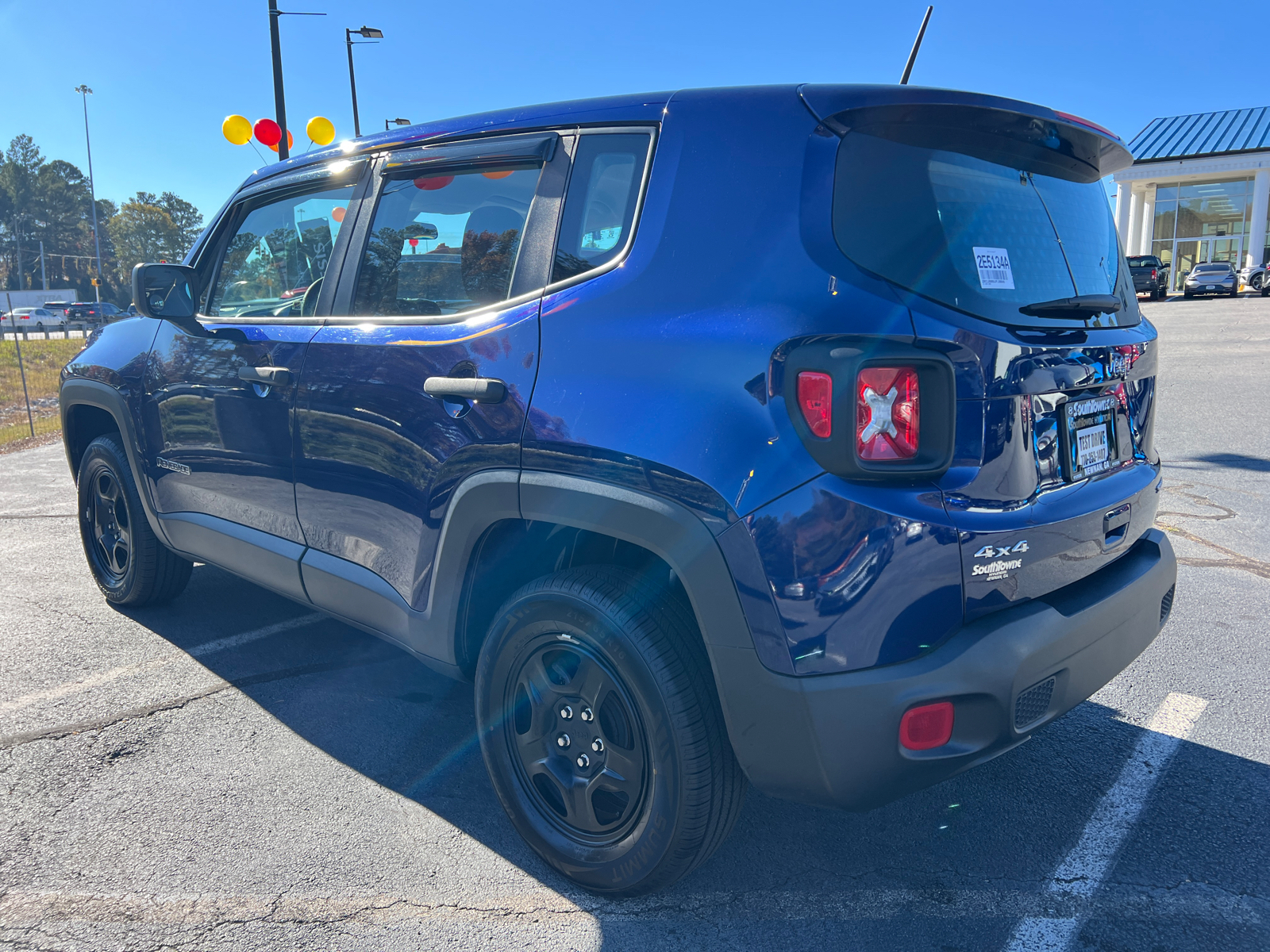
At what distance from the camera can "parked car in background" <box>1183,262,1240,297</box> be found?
33656 mm

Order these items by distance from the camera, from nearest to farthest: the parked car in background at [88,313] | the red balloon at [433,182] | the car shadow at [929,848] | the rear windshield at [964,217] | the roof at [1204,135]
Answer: the rear windshield at [964,217], the car shadow at [929,848], the red balloon at [433,182], the roof at [1204,135], the parked car in background at [88,313]

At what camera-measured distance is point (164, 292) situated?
3594 mm

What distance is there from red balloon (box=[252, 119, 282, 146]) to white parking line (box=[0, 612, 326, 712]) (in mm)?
9356

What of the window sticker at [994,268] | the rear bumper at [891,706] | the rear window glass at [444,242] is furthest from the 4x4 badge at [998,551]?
the rear window glass at [444,242]

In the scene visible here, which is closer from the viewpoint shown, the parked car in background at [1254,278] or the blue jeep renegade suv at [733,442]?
the blue jeep renegade suv at [733,442]

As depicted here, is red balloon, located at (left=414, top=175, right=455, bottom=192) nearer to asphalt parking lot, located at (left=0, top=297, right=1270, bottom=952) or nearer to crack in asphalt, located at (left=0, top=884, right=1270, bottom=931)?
asphalt parking lot, located at (left=0, top=297, right=1270, bottom=952)

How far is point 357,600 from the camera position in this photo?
2.94 metres

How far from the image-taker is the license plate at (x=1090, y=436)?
87.2 inches

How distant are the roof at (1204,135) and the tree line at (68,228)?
106832 millimetres

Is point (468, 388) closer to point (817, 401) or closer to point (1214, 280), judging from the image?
point (817, 401)

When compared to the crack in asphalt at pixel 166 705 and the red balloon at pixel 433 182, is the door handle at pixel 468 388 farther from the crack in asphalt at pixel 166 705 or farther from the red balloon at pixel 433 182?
the crack in asphalt at pixel 166 705

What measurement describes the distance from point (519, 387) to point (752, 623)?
85cm

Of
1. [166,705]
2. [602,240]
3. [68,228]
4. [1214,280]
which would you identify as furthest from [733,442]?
[68,228]

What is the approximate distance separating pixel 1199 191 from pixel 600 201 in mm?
47389
